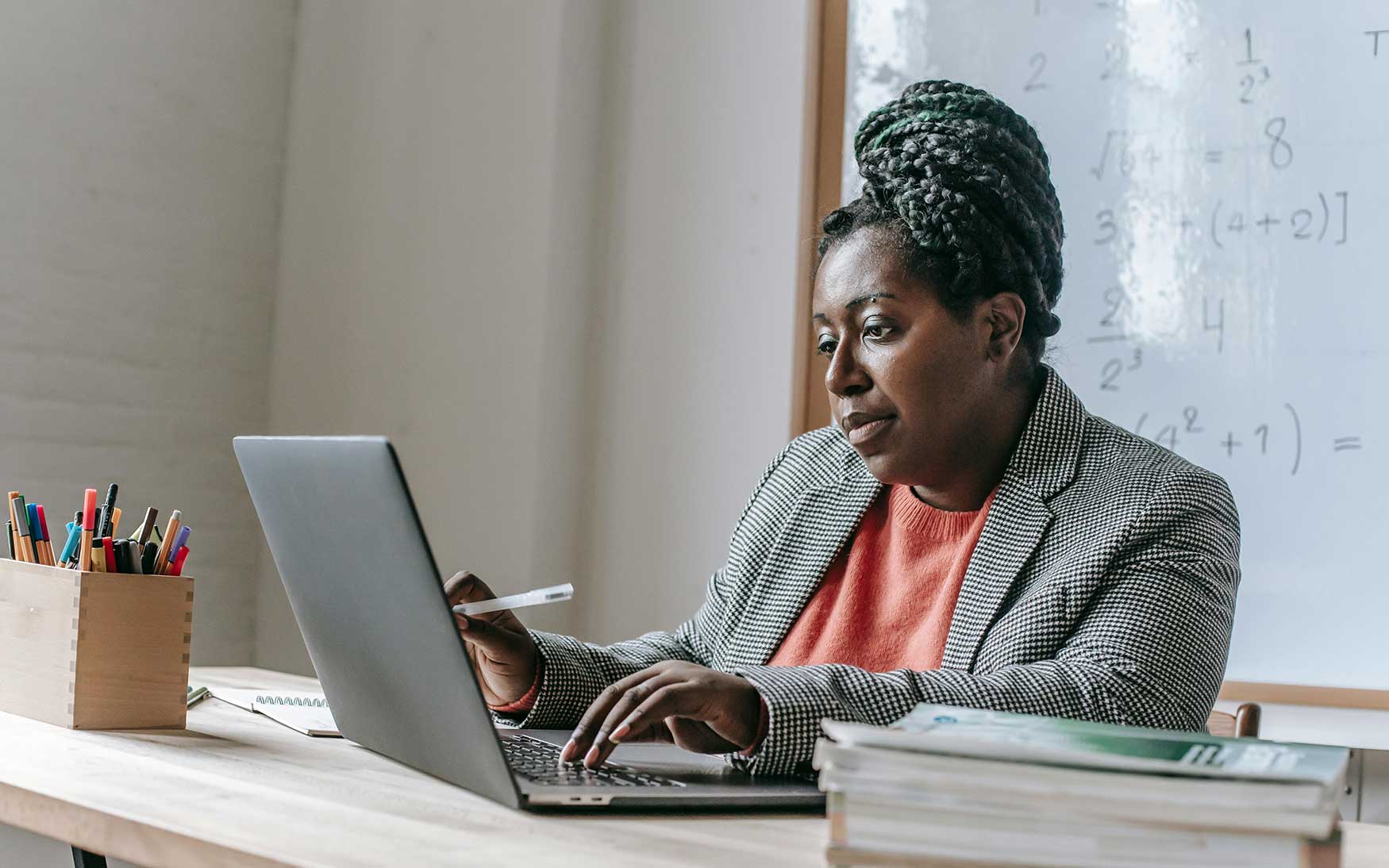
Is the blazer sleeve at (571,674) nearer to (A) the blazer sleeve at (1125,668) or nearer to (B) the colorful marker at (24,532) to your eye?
(A) the blazer sleeve at (1125,668)

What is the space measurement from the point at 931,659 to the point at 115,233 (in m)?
1.65

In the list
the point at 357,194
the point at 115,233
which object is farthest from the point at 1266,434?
the point at 115,233

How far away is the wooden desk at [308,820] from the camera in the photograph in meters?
0.64

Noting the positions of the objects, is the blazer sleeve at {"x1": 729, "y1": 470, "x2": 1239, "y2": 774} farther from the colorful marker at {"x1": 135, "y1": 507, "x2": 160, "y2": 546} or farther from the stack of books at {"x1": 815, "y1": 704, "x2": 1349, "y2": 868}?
the colorful marker at {"x1": 135, "y1": 507, "x2": 160, "y2": 546}

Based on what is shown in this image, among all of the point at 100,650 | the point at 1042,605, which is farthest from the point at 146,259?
the point at 1042,605

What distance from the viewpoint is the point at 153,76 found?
2291 mm

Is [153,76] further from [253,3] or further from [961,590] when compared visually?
[961,590]

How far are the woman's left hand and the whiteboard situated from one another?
1.02 m

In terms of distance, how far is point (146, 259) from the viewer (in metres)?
2.28

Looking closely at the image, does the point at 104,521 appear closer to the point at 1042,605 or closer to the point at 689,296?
the point at 1042,605

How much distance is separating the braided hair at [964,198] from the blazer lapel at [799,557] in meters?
0.24

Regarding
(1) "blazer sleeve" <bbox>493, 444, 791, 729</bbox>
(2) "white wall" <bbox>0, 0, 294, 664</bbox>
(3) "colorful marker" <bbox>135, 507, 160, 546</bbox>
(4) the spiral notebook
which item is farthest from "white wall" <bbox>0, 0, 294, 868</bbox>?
(1) "blazer sleeve" <bbox>493, 444, 791, 729</bbox>

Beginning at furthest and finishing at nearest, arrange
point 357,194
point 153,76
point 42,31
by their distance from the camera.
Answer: point 357,194
point 153,76
point 42,31

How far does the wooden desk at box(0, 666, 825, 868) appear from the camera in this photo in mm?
645
